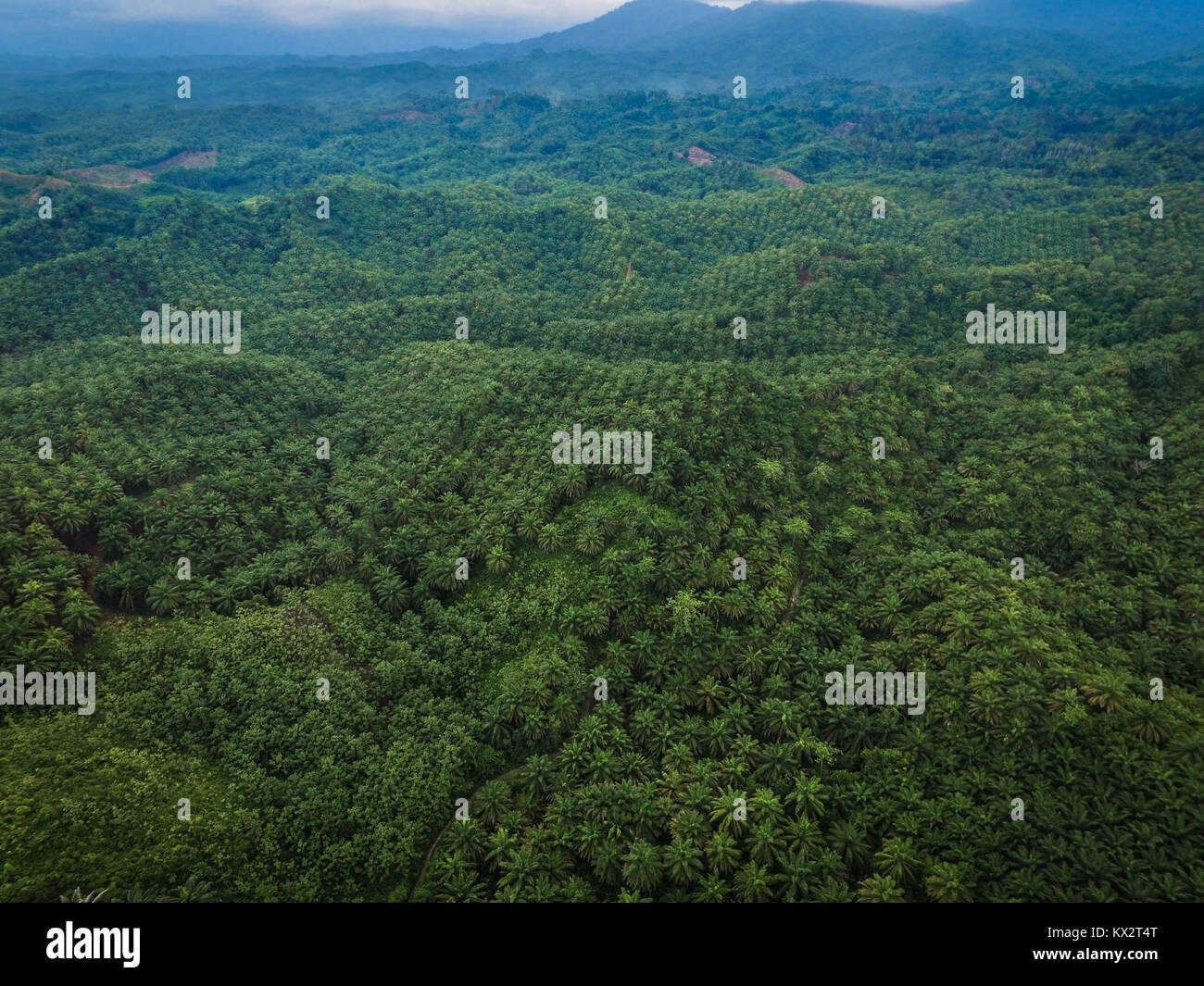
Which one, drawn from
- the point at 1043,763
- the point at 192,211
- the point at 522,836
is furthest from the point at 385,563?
the point at 192,211

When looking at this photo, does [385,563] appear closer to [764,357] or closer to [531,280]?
[764,357]

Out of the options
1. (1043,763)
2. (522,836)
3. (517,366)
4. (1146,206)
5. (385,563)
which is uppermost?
(1146,206)

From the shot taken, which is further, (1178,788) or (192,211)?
(192,211)

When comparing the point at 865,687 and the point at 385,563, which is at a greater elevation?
the point at 385,563

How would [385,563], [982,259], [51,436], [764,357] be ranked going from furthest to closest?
[982,259], [764,357], [51,436], [385,563]

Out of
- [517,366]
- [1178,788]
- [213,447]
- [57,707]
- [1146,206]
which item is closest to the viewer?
[1178,788]

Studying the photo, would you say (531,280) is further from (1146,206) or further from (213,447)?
(1146,206)

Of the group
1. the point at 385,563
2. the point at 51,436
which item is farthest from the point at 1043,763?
the point at 51,436
